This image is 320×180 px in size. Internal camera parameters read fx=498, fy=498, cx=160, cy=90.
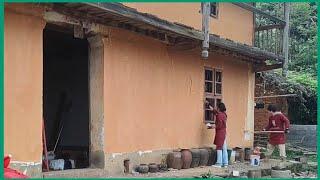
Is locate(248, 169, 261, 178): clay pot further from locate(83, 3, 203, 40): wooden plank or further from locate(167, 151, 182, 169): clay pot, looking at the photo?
locate(83, 3, 203, 40): wooden plank

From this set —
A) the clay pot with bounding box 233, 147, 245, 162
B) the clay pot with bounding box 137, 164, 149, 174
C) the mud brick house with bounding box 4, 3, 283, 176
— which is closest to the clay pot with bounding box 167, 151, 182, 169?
the mud brick house with bounding box 4, 3, 283, 176

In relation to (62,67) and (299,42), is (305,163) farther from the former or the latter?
(299,42)

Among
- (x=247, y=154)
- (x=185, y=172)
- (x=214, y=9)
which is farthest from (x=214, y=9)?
(x=185, y=172)

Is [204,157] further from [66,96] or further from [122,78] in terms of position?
[66,96]

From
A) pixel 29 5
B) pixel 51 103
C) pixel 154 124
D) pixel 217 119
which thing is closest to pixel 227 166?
pixel 217 119

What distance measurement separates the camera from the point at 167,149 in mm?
11391

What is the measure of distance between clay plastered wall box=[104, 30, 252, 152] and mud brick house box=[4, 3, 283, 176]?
2cm

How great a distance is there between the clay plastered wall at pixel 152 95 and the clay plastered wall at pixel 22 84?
1.69 meters

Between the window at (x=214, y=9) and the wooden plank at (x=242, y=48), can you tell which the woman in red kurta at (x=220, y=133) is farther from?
the window at (x=214, y=9)

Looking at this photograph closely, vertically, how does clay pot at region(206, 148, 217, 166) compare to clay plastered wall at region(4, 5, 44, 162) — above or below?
below

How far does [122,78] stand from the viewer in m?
10.1

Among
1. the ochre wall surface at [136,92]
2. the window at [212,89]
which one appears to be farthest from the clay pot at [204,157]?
the window at [212,89]

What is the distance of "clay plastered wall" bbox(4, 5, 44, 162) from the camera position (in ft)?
25.3

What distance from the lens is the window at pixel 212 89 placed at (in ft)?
42.5
